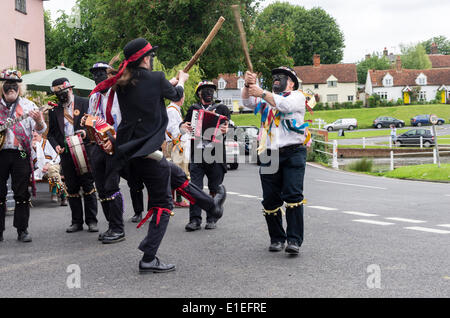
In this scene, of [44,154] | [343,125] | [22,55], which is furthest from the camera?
[343,125]

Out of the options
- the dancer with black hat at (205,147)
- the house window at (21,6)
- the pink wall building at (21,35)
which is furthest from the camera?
the house window at (21,6)

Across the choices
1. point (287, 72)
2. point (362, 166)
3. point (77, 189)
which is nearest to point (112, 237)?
point (77, 189)

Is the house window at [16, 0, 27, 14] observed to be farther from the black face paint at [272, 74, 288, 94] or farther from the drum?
the black face paint at [272, 74, 288, 94]

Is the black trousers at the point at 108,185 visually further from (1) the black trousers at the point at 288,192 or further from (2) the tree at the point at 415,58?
(2) the tree at the point at 415,58

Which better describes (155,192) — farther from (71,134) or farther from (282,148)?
(71,134)

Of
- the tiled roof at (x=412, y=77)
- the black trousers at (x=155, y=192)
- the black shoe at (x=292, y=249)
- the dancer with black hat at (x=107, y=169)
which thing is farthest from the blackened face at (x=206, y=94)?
the tiled roof at (x=412, y=77)

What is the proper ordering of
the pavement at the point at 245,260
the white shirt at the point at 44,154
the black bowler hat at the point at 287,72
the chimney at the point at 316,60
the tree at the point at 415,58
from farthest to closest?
the tree at the point at 415,58 → the chimney at the point at 316,60 → the white shirt at the point at 44,154 → the black bowler hat at the point at 287,72 → the pavement at the point at 245,260

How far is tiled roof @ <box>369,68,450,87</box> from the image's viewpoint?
3871 inches

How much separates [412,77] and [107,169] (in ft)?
328

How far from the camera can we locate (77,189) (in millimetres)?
8055

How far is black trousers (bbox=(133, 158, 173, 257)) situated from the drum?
232 cm

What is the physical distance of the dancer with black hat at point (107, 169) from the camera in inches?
275

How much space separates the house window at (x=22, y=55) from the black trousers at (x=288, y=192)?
2320cm

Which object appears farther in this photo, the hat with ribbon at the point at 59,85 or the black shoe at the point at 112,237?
the hat with ribbon at the point at 59,85
